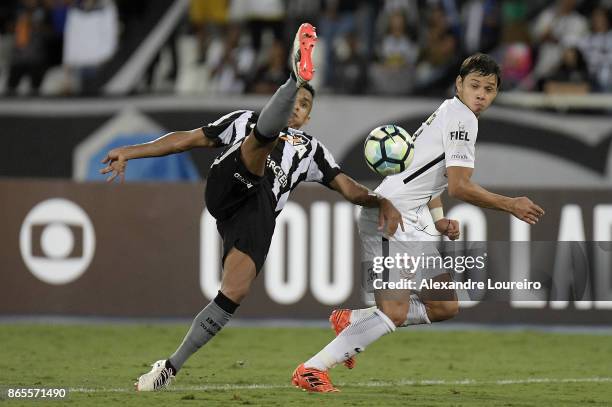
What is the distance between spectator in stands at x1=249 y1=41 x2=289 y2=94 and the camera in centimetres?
1589

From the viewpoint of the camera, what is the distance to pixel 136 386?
8258 mm

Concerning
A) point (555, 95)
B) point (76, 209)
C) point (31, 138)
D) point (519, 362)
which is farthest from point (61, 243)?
point (555, 95)

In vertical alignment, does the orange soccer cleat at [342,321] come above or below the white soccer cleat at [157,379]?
above

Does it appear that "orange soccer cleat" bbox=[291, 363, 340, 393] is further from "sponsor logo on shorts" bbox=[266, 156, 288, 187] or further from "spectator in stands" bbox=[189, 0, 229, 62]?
"spectator in stands" bbox=[189, 0, 229, 62]

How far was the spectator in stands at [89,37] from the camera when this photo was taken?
54.4 feet

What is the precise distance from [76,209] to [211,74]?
4.41 metres

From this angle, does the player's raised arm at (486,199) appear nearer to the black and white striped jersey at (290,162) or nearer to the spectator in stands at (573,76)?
the black and white striped jersey at (290,162)

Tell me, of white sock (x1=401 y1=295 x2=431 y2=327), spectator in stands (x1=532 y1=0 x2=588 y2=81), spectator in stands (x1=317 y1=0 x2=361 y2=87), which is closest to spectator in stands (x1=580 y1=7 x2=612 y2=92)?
spectator in stands (x1=532 y1=0 x2=588 y2=81)

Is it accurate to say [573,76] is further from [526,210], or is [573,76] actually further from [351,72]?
[526,210]

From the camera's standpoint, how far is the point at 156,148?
7816mm

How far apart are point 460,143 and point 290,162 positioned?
1.23 m

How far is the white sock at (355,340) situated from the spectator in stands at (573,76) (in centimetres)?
798

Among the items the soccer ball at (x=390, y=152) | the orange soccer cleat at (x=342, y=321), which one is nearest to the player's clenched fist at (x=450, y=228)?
the soccer ball at (x=390, y=152)

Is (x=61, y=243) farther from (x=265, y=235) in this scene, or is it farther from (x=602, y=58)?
(x=602, y=58)
